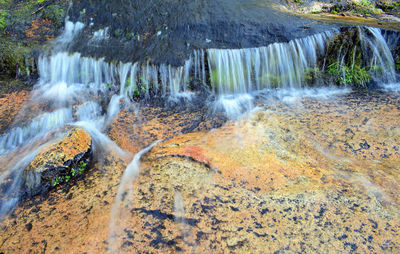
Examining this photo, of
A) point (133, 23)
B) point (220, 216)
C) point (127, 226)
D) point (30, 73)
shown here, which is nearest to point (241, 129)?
point (220, 216)

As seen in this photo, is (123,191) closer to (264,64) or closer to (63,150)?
(63,150)

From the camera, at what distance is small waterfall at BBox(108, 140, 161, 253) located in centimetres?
268

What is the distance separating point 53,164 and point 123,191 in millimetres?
1151

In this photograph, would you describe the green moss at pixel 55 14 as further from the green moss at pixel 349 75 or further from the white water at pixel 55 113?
the green moss at pixel 349 75

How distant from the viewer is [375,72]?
20.7 ft

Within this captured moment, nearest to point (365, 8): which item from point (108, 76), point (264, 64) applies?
point (264, 64)

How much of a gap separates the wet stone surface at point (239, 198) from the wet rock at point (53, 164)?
16cm

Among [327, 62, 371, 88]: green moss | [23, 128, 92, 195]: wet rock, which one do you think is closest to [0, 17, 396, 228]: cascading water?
[327, 62, 371, 88]: green moss

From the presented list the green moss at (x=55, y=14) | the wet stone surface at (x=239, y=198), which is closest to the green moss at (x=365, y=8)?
the wet stone surface at (x=239, y=198)

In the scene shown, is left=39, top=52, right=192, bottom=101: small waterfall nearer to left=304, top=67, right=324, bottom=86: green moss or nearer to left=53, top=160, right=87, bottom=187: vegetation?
left=53, top=160, right=87, bottom=187: vegetation

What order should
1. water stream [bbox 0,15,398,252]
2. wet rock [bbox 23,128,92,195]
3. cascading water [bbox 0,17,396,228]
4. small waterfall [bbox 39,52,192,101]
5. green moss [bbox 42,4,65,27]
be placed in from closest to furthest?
wet rock [bbox 23,128,92,195], water stream [bbox 0,15,398,252], cascading water [bbox 0,17,396,228], small waterfall [bbox 39,52,192,101], green moss [bbox 42,4,65,27]

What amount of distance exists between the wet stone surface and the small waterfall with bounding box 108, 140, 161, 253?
2 centimetres

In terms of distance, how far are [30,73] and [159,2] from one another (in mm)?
4189

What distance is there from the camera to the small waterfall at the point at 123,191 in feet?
8.80
